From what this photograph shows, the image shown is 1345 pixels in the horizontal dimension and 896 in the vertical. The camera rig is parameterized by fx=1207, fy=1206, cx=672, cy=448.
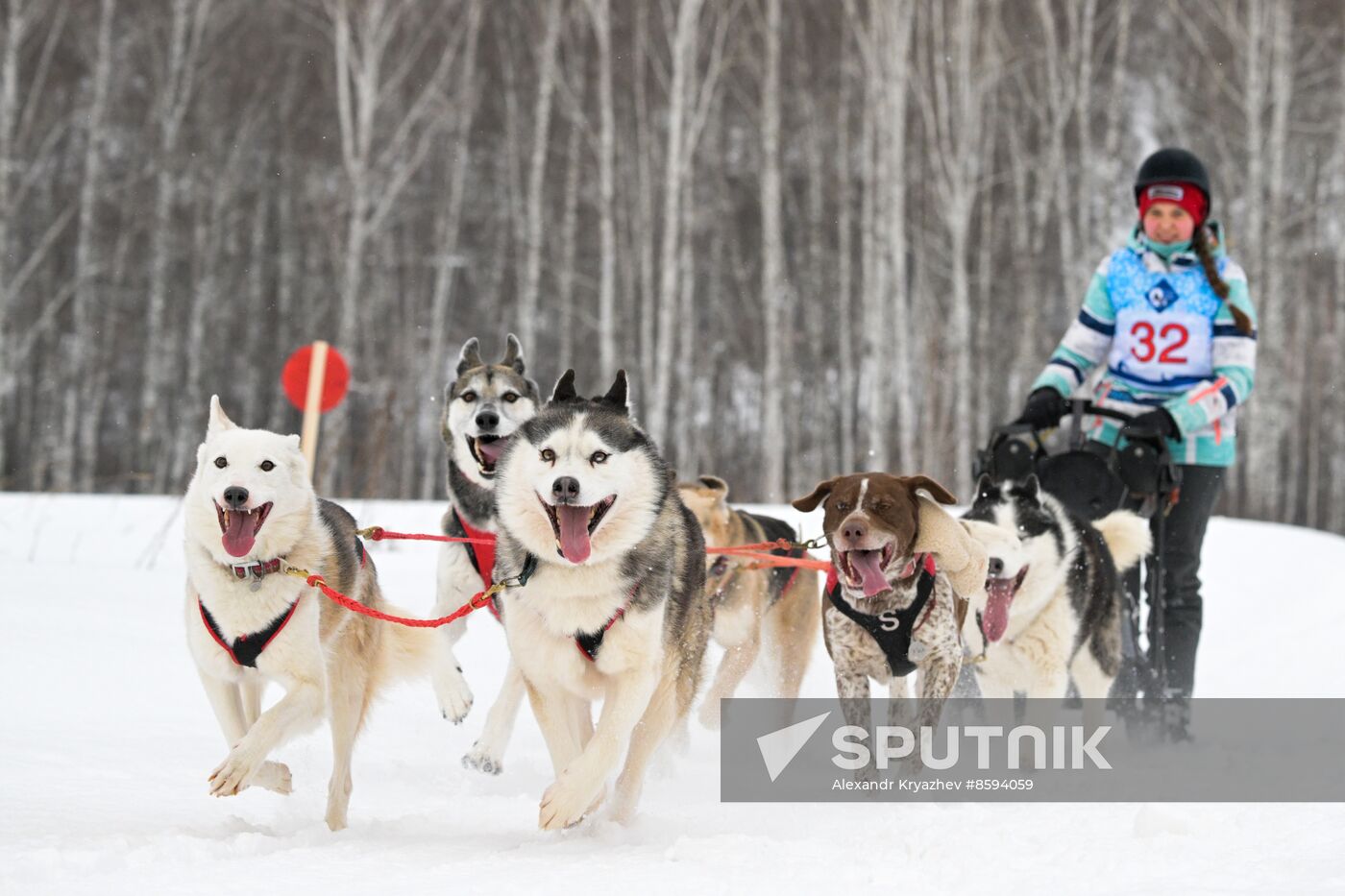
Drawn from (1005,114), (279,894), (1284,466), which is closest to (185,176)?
(1005,114)

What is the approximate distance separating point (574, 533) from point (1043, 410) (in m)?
2.29

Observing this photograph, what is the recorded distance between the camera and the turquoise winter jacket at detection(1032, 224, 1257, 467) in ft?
14.3

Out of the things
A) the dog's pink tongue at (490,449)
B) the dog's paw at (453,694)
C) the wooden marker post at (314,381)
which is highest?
the wooden marker post at (314,381)

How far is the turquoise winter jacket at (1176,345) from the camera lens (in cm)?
434

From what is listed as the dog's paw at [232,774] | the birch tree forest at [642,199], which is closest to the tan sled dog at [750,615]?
the dog's paw at [232,774]

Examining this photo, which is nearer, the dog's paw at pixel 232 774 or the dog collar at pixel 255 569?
the dog's paw at pixel 232 774

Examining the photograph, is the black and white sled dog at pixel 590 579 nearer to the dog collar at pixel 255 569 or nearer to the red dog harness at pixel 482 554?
the dog collar at pixel 255 569

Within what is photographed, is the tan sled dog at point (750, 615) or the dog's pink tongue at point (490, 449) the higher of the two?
the dog's pink tongue at point (490, 449)

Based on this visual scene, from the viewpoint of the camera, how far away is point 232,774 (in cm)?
257

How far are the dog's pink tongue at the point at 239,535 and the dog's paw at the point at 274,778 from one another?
1.68 ft

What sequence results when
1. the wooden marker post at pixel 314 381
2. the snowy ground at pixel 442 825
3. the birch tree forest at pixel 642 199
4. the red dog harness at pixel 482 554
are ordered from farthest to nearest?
the birch tree forest at pixel 642 199
the wooden marker post at pixel 314 381
the red dog harness at pixel 482 554
the snowy ground at pixel 442 825

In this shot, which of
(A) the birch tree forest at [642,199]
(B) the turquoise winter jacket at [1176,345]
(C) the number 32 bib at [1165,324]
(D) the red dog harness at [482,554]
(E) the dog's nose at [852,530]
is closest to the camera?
(E) the dog's nose at [852,530]

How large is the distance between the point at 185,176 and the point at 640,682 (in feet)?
58.9

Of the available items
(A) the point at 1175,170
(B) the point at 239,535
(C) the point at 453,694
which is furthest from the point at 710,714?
(A) the point at 1175,170
